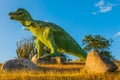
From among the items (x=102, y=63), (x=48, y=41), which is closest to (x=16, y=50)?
(x=48, y=41)

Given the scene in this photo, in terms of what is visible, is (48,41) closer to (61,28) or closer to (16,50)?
(61,28)

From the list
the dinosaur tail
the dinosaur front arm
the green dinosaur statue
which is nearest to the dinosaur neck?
the green dinosaur statue

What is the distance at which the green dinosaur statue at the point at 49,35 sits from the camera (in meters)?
21.5

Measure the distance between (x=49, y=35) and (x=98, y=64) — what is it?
22.7 ft

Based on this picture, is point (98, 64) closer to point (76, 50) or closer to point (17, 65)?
point (17, 65)

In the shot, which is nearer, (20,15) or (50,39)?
(50,39)

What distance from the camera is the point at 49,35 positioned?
842 inches

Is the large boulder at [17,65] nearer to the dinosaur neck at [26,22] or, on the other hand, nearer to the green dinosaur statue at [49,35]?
the green dinosaur statue at [49,35]

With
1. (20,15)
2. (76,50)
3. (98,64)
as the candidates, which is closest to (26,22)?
(20,15)

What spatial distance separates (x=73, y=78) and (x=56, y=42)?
28.6ft

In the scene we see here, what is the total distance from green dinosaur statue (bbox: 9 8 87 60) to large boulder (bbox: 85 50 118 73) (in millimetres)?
6211

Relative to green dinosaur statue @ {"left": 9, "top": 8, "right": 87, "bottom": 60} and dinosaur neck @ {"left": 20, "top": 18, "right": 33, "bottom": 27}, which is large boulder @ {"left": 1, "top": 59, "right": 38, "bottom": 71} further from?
dinosaur neck @ {"left": 20, "top": 18, "right": 33, "bottom": 27}

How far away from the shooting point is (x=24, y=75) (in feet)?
45.2

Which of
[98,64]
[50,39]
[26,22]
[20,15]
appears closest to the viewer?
[98,64]
